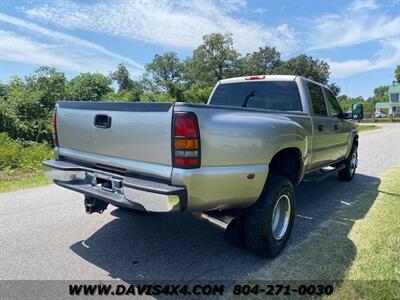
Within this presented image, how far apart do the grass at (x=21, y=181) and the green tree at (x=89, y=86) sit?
13252 millimetres

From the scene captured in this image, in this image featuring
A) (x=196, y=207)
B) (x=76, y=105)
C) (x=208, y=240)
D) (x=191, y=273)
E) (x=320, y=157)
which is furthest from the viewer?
(x=320, y=157)

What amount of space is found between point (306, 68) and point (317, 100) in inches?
2457

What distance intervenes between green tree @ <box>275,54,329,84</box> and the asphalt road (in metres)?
61.6

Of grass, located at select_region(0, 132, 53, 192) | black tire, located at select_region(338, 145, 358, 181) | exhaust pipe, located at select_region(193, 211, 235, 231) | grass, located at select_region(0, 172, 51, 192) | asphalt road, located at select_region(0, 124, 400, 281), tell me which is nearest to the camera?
asphalt road, located at select_region(0, 124, 400, 281)

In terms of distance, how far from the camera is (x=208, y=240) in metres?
4.17

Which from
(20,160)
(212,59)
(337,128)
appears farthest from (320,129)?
(212,59)

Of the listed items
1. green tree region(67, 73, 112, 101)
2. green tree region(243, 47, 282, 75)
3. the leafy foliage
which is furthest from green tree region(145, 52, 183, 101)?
green tree region(67, 73, 112, 101)

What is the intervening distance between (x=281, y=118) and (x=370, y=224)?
6.98ft

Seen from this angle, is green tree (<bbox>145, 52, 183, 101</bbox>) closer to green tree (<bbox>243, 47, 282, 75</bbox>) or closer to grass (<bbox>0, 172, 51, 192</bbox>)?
green tree (<bbox>243, 47, 282, 75</bbox>)

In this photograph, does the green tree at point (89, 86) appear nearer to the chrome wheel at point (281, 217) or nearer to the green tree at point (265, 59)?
the chrome wheel at point (281, 217)

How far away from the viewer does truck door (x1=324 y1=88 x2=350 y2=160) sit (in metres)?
5.99

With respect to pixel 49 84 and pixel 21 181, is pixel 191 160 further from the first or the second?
pixel 49 84

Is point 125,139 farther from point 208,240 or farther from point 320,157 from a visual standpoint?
point 320,157

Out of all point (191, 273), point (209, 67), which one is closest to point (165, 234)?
point (191, 273)
